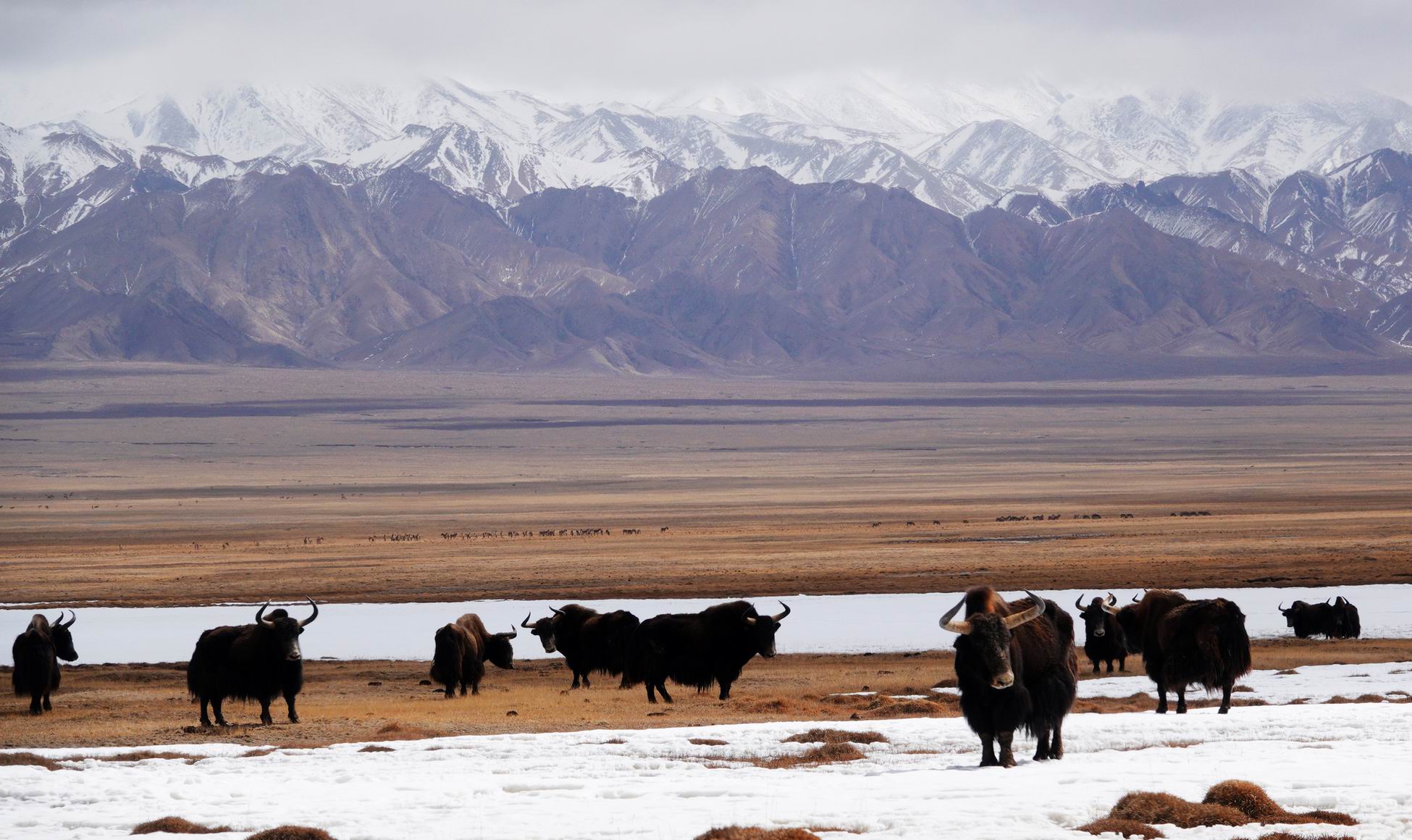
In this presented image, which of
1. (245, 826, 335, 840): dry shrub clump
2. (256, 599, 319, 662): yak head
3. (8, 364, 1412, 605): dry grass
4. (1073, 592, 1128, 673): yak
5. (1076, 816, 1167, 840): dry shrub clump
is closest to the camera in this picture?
(1076, 816, 1167, 840): dry shrub clump

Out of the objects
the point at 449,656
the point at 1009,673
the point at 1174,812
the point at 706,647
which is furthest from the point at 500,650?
the point at 1174,812

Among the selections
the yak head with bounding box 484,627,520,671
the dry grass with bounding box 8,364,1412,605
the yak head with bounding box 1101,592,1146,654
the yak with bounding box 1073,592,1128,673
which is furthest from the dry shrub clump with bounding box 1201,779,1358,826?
the dry grass with bounding box 8,364,1412,605

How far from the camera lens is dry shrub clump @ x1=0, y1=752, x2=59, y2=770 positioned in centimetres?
1388

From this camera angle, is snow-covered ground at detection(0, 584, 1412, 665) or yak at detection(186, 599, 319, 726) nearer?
yak at detection(186, 599, 319, 726)

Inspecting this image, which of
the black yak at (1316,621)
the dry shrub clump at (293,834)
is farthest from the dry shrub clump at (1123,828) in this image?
the black yak at (1316,621)

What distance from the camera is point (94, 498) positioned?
8162 centimetres

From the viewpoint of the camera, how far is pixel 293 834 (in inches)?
423

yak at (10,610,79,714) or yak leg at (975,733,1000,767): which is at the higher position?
yak at (10,610,79,714)

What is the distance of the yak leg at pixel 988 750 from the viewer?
41.8 feet

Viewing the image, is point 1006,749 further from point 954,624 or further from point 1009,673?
point 954,624

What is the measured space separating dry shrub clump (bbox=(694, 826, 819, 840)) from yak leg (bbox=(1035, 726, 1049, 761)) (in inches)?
121

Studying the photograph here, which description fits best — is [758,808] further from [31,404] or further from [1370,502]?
[31,404]

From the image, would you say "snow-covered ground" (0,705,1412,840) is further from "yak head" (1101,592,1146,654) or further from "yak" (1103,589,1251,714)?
"yak head" (1101,592,1146,654)

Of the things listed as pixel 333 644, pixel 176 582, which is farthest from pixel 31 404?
pixel 333 644
